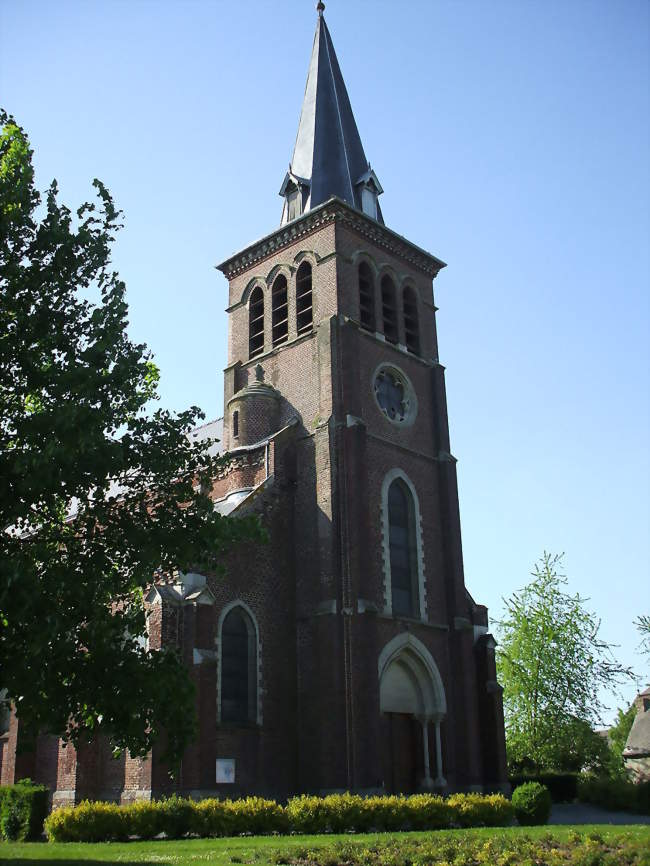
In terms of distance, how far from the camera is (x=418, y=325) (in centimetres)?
3284

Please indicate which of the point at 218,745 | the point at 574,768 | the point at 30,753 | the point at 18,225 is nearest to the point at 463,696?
the point at 218,745

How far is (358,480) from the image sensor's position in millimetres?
26562

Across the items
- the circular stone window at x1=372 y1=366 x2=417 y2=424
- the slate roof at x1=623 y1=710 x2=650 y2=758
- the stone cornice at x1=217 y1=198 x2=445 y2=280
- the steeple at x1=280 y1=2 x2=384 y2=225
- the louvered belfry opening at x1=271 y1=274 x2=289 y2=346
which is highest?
the steeple at x1=280 y1=2 x2=384 y2=225

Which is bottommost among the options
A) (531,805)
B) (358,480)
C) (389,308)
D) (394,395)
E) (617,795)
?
(617,795)

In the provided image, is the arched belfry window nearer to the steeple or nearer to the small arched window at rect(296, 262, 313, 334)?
the small arched window at rect(296, 262, 313, 334)

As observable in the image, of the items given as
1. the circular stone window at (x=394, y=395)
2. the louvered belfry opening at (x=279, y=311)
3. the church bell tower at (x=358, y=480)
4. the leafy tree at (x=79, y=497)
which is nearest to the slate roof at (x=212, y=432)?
the church bell tower at (x=358, y=480)

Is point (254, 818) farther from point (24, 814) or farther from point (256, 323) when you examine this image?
point (256, 323)

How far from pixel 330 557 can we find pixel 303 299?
9.95 metres

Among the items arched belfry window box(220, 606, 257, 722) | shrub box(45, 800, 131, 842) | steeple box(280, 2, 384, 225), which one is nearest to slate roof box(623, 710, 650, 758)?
arched belfry window box(220, 606, 257, 722)

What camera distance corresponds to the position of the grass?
13281mm

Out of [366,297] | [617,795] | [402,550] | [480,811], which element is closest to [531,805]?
[480,811]

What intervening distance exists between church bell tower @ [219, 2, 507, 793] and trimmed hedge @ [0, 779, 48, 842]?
720 centimetres

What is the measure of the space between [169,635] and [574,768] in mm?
26044

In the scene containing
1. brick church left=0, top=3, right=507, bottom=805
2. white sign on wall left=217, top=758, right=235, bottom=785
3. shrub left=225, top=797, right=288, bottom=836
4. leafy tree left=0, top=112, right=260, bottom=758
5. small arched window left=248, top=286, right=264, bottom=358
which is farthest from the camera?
small arched window left=248, top=286, right=264, bottom=358
